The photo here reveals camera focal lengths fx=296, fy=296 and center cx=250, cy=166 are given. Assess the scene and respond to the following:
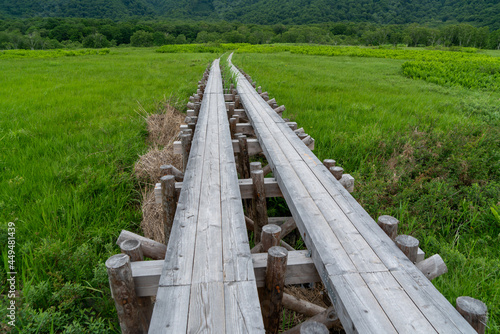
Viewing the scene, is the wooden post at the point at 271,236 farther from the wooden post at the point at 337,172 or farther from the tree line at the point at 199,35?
the tree line at the point at 199,35

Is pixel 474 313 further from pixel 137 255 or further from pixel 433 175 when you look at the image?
pixel 433 175

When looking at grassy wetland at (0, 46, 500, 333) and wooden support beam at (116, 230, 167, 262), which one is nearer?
wooden support beam at (116, 230, 167, 262)

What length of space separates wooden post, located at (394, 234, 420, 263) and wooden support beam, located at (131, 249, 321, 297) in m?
0.55

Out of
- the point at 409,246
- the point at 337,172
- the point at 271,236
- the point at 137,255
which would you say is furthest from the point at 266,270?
the point at 337,172

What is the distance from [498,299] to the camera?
225cm

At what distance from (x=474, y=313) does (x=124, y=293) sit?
1.67m

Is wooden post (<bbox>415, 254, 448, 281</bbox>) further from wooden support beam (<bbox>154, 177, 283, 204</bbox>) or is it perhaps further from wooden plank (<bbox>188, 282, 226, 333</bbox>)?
wooden support beam (<bbox>154, 177, 283, 204</bbox>)

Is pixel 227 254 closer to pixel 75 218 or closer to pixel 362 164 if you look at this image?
pixel 75 218

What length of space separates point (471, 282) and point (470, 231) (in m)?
1.21

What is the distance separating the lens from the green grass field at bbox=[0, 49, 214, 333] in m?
2.17

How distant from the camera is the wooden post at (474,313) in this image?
4.38ft

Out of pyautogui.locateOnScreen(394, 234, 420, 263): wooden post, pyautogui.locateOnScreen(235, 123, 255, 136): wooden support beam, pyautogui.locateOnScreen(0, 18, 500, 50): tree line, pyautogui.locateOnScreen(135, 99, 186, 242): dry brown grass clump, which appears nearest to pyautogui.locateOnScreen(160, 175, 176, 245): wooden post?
pyautogui.locateOnScreen(135, 99, 186, 242): dry brown grass clump

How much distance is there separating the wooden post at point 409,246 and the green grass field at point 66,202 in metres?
1.98

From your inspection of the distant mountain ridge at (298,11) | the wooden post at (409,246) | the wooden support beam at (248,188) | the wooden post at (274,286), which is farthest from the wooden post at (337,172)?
the distant mountain ridge at (298,11)
